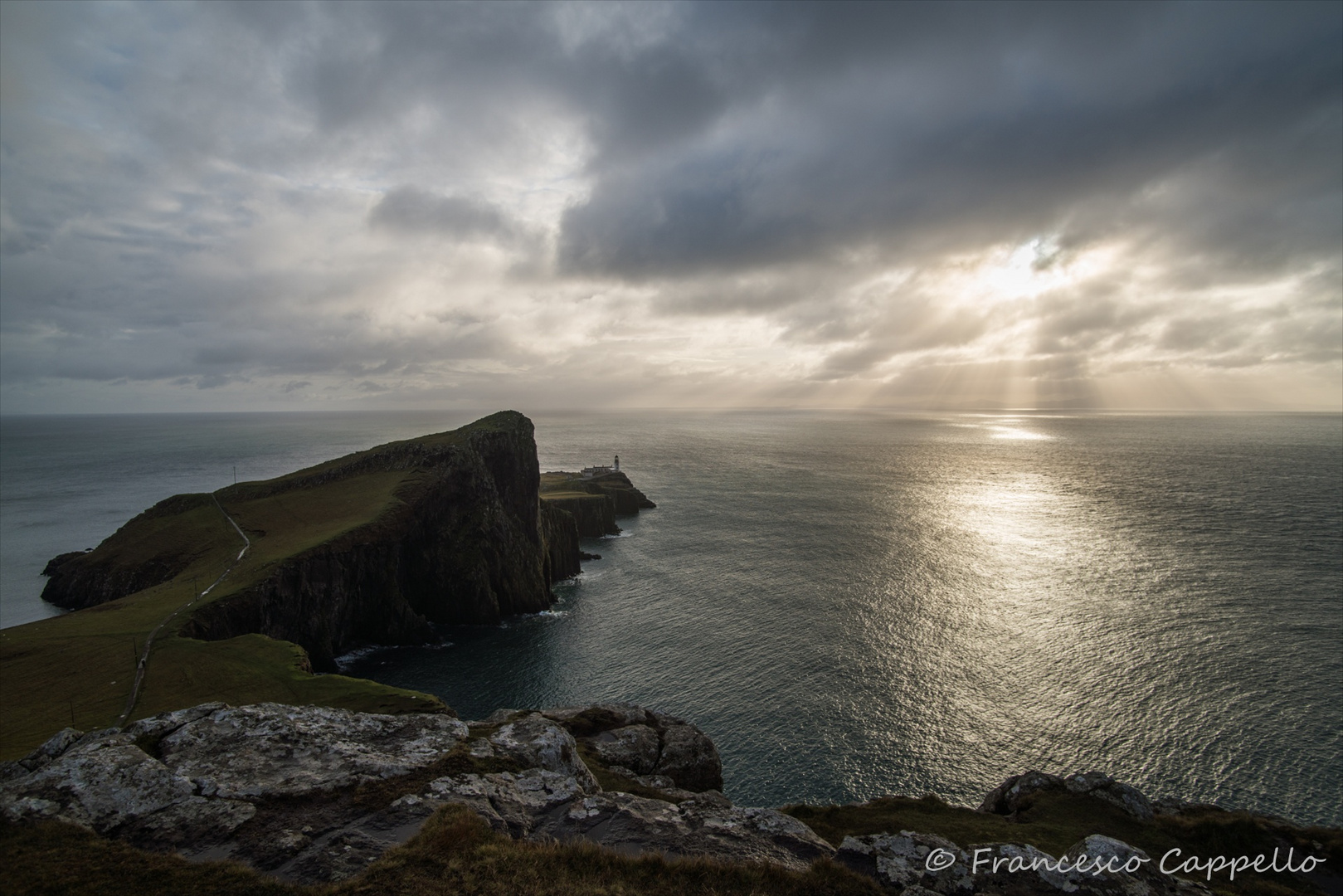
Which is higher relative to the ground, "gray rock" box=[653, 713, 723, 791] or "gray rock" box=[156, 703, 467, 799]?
"gray rock" box=[156, 703, 467, 799]

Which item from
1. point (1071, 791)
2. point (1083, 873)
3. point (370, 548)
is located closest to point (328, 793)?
point (1083, 873)

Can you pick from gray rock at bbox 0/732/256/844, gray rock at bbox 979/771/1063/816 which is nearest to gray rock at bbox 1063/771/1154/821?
gray rock at bbox 979/771/1063/816

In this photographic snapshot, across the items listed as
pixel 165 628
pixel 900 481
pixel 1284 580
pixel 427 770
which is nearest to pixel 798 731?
pixel 427 770

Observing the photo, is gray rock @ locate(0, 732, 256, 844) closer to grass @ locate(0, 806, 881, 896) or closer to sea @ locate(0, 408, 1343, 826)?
grass @ locate(0, 806, 881, 896)

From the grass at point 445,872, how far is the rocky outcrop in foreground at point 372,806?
96 centimetres

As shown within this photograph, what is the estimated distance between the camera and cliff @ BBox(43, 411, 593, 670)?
59125 mm

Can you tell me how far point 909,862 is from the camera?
17.1 m

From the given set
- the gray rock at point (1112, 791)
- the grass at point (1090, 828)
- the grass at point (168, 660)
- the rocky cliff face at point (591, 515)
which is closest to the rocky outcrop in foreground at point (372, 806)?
the grass at point (1090, 828)

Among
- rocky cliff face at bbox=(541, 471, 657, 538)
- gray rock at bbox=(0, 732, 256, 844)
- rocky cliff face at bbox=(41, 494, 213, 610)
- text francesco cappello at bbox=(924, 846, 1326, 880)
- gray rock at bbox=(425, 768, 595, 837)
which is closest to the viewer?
gray rock at bbox=(0, 732, 256, 844)

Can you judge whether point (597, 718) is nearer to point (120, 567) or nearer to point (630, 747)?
point (630, 747)

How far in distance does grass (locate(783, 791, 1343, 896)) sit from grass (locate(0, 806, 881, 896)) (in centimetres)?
996

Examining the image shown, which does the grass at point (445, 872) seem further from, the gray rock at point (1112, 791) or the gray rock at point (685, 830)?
the gray rock at point (1112, 791)

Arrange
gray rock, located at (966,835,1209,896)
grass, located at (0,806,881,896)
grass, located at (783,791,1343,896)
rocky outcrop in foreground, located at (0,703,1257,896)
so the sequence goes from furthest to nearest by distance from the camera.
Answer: grass, located at (783,791,1343,896), gray rock, located at (966,835,1209,896), rocky outcrop in foreground, located at (0,703,1257,896), grass, located at (0,806,881,896)

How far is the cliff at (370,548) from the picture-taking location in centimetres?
5912
